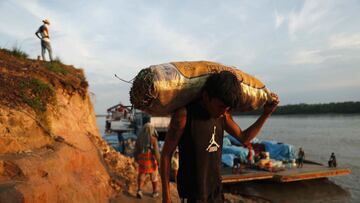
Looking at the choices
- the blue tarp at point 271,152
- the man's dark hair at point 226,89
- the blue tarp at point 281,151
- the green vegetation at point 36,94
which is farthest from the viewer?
the blue tarp at point 281,151

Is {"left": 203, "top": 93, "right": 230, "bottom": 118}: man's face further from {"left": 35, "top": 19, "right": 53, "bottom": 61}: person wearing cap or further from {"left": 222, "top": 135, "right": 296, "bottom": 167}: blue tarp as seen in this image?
{"left": 222, "top": 135, "right": 296, "bottom": 167}: blue tarp

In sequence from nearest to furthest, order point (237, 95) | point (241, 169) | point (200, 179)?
point (237, 95)
point (200, 179)
point (241, 169)

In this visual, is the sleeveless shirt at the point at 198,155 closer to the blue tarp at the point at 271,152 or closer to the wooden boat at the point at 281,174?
the wooden boat at the point at 281,174

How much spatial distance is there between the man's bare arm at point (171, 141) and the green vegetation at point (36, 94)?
14.9ft

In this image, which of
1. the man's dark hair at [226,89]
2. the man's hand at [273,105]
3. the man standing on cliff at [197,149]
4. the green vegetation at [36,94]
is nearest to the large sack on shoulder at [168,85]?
the man standing on cliff at [197,149]

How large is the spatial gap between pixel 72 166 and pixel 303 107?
318 feet

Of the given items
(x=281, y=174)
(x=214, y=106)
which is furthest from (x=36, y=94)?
(x=281, y=174)

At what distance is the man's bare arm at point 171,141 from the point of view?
2281 millimetres

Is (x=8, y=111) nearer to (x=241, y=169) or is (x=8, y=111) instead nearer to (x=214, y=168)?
(x=214, y=168)

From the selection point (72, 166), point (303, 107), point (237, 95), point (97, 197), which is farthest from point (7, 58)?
point (303, 107)

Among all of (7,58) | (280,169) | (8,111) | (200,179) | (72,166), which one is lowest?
(280,169)

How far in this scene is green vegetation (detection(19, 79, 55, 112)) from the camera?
19.6 ft

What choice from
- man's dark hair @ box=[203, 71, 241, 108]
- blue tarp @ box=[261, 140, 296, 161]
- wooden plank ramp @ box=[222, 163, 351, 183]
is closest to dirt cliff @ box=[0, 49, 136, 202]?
man's dark hair @ box=[203, 71, 241, 108]

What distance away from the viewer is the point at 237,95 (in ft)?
→ 6.77
